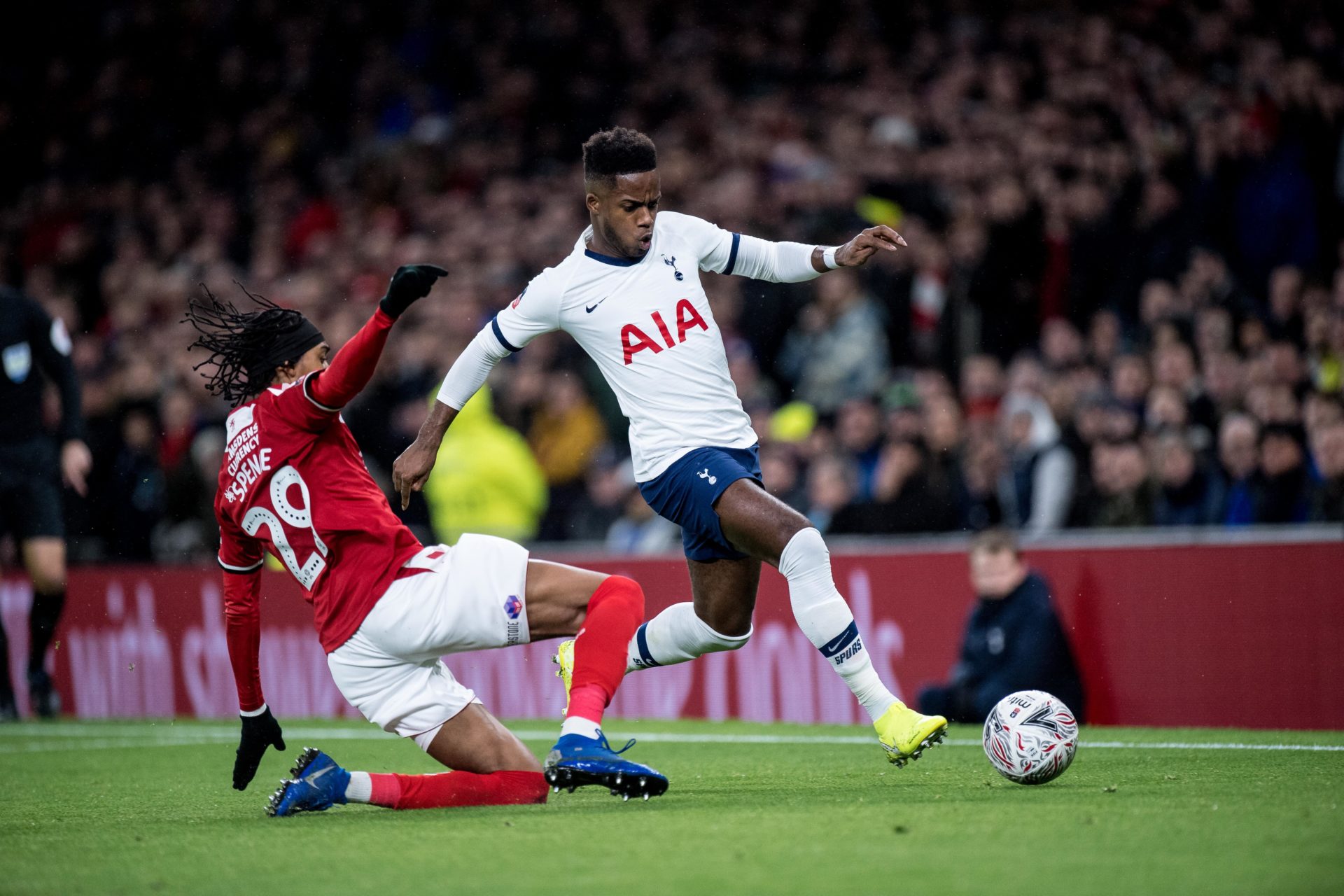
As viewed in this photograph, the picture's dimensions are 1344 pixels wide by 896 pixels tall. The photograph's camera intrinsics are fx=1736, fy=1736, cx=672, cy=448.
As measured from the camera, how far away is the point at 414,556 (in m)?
5.75

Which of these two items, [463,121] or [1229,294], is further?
[463,121]

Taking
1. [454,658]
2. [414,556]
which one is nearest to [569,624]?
[414,556]

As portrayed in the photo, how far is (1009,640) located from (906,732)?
128 inches

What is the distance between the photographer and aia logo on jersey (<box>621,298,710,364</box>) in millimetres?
6398

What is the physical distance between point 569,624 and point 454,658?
5656mm

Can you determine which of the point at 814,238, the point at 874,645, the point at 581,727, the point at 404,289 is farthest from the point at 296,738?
the point at 404,289

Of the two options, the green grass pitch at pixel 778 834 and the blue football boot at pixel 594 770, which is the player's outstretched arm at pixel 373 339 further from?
the green grass pitch at pixel 778 834

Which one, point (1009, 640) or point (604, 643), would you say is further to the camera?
point (1009, 640)

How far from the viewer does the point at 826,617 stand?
20.1ft

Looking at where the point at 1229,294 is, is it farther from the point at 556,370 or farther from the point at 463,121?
the point at 463,121

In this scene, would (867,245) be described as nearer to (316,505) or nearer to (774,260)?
(774,260)

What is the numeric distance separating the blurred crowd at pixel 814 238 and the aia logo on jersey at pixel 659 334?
13.7 ft

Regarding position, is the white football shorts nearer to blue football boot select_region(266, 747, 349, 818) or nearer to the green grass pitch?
blue football boot select_region(266, 747, 349, 818)

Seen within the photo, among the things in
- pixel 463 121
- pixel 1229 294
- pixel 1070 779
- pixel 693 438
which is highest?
pixel 463 121
